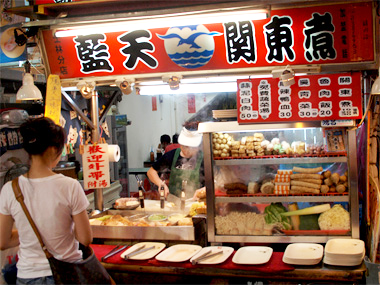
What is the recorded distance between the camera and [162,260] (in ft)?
13.0

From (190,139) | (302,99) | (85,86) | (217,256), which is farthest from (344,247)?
(85,86)

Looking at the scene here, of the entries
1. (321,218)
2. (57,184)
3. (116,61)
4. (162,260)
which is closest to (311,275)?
(321,218)

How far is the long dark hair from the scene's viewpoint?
2924 mm

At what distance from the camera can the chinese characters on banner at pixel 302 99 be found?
13.2 feet

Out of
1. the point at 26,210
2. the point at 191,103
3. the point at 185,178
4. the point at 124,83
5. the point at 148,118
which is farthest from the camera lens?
the point at 191,103

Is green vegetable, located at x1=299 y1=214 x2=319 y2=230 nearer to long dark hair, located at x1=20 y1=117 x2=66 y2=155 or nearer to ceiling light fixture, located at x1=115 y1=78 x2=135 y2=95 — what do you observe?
ceiling light fixture, located at x1=115 y1=78 x2=135 y2=95

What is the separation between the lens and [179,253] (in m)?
4.15

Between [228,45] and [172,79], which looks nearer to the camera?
[228,45]

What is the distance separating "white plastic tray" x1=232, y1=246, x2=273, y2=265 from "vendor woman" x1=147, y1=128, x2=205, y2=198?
1.95 meters

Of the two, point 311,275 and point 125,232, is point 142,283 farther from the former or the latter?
point 311,275

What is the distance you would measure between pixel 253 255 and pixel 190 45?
2.22m

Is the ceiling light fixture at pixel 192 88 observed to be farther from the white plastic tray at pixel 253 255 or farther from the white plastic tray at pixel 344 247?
the white plastic tray at pixel 344 247

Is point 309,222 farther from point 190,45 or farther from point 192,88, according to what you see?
point 190,45

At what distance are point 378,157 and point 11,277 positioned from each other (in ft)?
12.6
